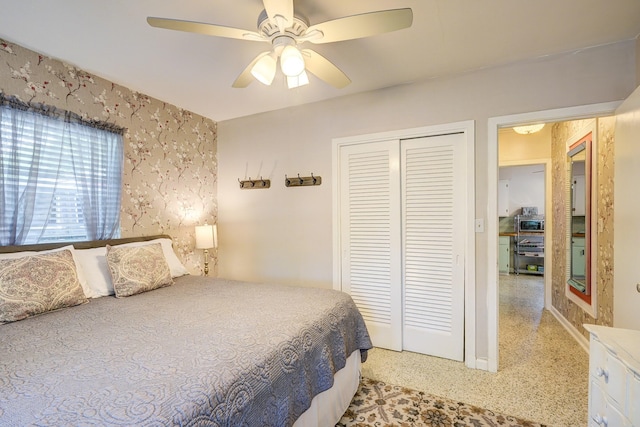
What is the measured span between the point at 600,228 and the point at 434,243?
1.44 m

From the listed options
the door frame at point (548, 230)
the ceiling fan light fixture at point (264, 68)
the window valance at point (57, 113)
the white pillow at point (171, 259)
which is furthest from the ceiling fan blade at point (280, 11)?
the door frame at point (548, 230)

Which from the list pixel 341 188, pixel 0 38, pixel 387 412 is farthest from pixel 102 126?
pixel 387 412

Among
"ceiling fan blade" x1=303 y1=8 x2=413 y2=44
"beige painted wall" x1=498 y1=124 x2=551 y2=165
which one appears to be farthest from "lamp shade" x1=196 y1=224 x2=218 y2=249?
"beige painted wall" x1=498 y1=124 x2=551 y2=165

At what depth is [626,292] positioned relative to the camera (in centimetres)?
171

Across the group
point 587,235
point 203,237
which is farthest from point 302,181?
point 587,235

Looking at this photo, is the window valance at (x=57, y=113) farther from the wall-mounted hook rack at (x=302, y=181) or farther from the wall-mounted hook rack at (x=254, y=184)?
the wall-mounted hook rack at (x=302, y=181)

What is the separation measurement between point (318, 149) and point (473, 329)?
2.19 metres

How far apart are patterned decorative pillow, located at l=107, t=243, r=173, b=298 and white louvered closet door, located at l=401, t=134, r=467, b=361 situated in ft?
6.90

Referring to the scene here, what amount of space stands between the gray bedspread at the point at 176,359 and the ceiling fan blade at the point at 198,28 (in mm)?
1472

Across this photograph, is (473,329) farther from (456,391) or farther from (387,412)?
(387,412)

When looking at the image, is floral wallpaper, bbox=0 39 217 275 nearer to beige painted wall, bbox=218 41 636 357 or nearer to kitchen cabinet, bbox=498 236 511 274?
beige painted wall, bbox=218 41 636 357

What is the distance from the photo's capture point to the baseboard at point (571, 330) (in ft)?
8.98

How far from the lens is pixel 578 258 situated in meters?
3.06

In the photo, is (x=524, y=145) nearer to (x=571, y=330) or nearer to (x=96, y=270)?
(x=571, y=330)
